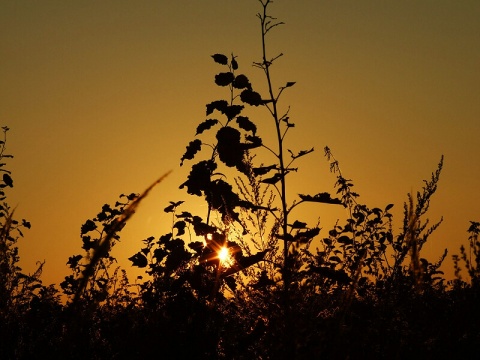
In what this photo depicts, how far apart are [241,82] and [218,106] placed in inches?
16.4

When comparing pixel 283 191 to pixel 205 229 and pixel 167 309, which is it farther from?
pixel 167 309

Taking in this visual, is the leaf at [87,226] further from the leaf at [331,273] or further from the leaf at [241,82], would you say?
the leaf at [331,273]

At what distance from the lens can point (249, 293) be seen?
322cm

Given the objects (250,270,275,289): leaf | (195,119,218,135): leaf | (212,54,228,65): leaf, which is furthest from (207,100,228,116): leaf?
(250,270,275,289): leaf

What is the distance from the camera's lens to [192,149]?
219 inches

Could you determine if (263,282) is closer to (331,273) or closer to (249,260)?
(249,260)

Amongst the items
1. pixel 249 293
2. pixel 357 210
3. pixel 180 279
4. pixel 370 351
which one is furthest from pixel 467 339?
pixel 357 210

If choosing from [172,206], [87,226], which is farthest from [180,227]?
[87,226]

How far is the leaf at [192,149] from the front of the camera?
5535 mm

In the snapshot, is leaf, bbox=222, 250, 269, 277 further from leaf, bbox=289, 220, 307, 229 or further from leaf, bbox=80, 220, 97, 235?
leaf, bbox=80, 220, 97, 235

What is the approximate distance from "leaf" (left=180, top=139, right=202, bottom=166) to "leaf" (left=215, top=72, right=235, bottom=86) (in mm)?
687

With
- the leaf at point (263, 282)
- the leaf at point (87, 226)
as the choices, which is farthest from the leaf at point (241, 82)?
A: the leaf at point (87, 226)

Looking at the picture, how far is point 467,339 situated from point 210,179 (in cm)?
277

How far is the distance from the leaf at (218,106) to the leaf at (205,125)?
94 mm
